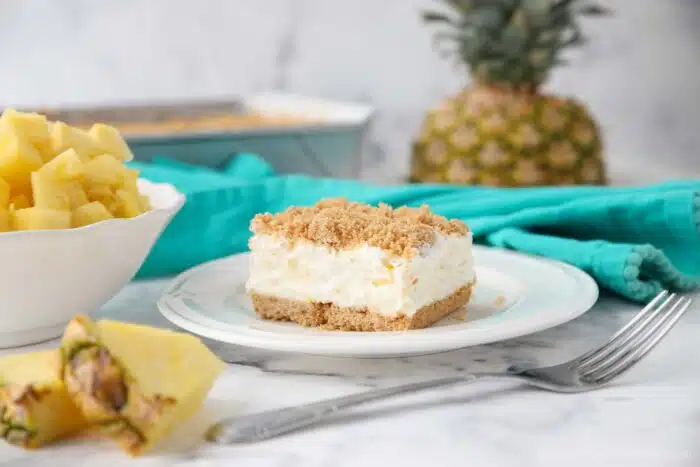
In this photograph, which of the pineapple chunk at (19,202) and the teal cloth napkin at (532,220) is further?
the teal cloth napkin at (532,220)

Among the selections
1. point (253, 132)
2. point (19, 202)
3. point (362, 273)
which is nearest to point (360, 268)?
point (362, 273)

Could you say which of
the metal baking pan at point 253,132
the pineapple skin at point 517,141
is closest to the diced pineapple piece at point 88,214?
the metal baking pan at point 253,132

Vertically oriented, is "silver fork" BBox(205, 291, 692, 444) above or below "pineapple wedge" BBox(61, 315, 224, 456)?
below

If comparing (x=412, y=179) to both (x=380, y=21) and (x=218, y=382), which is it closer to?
(x=380, y=21)

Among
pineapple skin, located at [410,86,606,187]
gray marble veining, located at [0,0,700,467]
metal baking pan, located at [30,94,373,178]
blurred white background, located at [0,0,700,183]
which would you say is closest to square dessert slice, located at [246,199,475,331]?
metal baking pan, located at [30,94,373,178]

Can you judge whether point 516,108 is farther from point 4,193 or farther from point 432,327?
point 4,193

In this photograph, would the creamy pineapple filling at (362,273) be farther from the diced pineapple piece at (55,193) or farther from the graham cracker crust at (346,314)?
the diced pineapple piece at (55,193)

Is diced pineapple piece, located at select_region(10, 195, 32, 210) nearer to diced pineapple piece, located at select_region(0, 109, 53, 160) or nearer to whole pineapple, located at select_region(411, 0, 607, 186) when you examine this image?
diced pineapple piece, located at select_region(0, 109, 53, 160)
